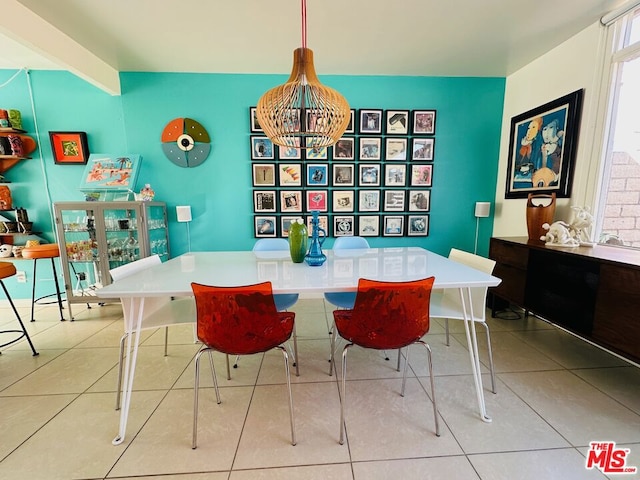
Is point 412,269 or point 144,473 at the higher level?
point 412,269

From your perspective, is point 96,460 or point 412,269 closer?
point 96,460

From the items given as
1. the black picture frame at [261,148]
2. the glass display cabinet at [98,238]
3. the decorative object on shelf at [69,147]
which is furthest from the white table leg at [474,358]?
the decorative object on shelf at [69,147]

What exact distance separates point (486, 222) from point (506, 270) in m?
1.01

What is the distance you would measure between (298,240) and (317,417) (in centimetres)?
104

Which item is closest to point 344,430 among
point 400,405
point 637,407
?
point 400,405

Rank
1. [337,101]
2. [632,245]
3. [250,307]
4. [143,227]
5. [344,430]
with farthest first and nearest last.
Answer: [143,227] → [632,245] → [337,101] → [344,430] → [250,307]

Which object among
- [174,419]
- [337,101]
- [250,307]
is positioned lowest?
[174,419]

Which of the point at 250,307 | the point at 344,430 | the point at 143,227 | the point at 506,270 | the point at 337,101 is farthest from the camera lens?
the point at 143,227

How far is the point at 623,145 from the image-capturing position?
2053 millimetres

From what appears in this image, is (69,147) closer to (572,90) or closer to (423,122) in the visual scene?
(423,122)

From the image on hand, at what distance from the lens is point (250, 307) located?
1.17 meters

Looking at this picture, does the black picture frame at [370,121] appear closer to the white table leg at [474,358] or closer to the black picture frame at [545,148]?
the black picture frame at [545,148]

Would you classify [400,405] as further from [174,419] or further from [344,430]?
[174,419]

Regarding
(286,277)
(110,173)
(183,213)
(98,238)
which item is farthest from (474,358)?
(110,173)
